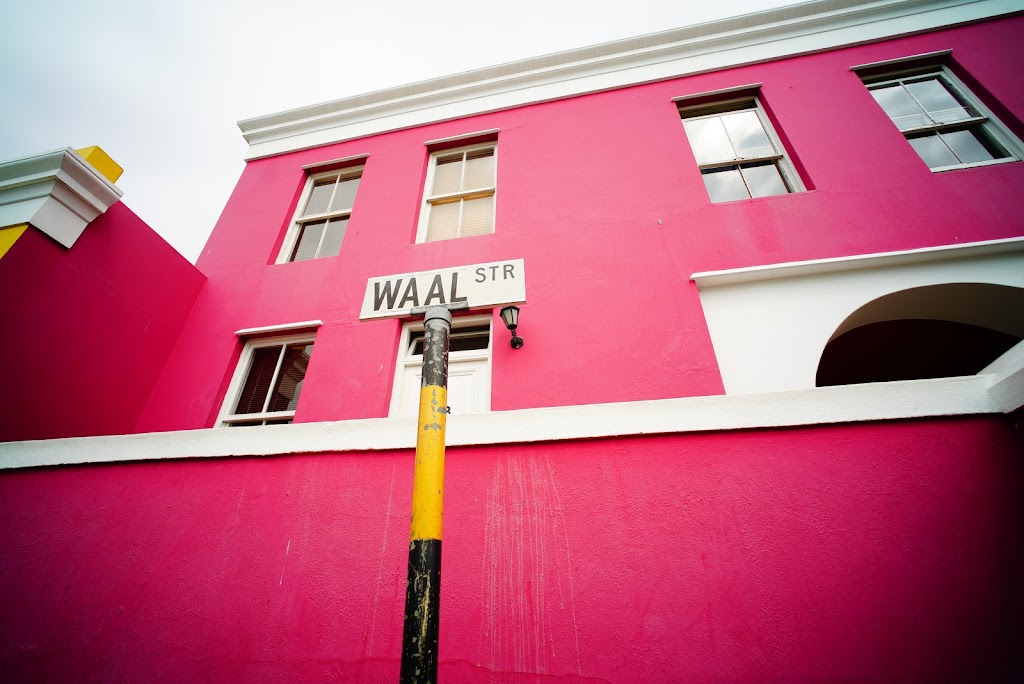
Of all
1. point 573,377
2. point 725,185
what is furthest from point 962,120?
point 573,377

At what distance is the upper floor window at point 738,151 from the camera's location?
4.72m

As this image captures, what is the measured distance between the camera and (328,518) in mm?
2473

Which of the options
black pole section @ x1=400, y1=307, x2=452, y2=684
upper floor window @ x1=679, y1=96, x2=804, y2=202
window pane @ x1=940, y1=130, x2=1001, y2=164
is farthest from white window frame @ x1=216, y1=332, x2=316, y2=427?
window pane @ x1=940, y1=130, x2=1001, y2=164

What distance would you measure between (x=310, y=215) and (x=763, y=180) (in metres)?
6.39

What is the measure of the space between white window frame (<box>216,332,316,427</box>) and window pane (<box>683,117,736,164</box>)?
560 cm

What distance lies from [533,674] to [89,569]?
2.96 metres

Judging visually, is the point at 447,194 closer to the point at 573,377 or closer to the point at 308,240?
the point at 308,240

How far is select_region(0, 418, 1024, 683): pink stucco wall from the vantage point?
73.6 inches

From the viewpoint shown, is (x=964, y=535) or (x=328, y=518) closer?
(x=964, y=535)

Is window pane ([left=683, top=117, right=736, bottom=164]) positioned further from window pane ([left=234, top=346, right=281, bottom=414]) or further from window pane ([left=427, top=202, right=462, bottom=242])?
window pane ([left=234, top=346, right=281, bottom=414])

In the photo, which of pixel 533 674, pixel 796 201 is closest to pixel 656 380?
pixel 533 674

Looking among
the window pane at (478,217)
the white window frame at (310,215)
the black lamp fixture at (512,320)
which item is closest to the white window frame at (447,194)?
the window pane at (478,217)

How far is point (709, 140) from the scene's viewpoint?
17.3ft

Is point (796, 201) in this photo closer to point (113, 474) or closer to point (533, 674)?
point (533, 674)
